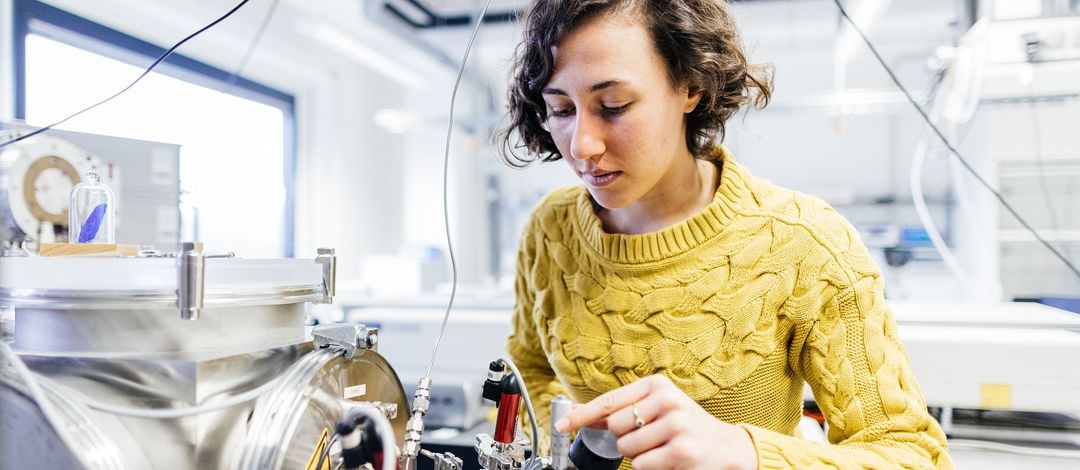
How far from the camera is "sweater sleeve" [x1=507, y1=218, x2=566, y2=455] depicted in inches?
47.8

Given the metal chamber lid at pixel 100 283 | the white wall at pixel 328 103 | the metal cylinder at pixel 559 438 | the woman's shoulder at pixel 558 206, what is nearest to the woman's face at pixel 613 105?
the woman's shoulder at pixel 558 206

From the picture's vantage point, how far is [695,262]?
0.99 metres

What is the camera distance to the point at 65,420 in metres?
0.55

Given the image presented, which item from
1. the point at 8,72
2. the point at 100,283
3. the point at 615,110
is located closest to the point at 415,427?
the point at 100,283

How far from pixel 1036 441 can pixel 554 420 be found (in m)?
1.22

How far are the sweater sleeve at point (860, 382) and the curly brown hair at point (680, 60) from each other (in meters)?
0.29

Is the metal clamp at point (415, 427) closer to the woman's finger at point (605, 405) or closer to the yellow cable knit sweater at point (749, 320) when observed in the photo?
the woman's finger at point (605, 405)

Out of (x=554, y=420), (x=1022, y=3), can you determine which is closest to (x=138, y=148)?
(x=554, y=420)

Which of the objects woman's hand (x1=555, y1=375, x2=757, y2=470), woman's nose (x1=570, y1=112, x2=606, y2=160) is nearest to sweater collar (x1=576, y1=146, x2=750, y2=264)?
woman's nose (x1=570, y1=112, x2=606, y2=160)

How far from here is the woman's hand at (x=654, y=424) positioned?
0.65 metres

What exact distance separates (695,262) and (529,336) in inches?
15.4

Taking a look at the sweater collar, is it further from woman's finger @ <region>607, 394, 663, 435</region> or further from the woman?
woman's finger @ <region>607, 394, 663, 435</region>

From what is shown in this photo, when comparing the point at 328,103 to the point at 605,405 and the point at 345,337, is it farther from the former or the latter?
the point at 605,405

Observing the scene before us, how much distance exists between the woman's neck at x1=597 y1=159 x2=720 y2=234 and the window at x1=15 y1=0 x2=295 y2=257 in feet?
3.26
